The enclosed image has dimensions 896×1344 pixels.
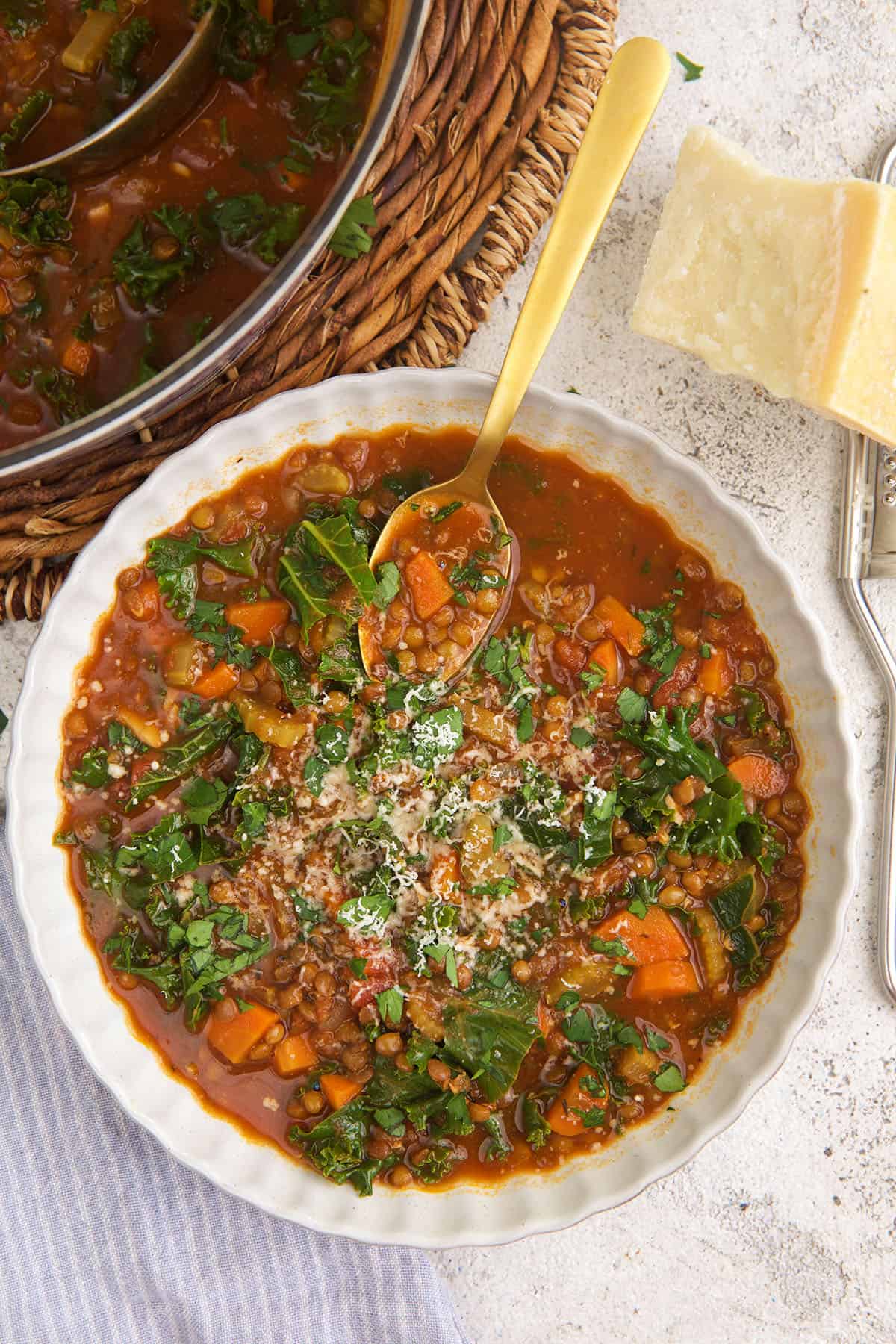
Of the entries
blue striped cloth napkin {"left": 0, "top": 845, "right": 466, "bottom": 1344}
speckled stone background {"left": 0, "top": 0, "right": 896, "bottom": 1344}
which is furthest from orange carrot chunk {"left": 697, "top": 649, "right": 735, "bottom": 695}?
blue striped cloth napkin {"left": 0, "top": 845, "right": 466, "bottom": 1344}

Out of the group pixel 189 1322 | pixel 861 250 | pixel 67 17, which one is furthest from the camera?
pixel 189 1322

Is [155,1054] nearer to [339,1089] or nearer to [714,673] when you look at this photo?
[339,1089]

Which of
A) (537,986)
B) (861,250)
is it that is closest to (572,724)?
(537,986)

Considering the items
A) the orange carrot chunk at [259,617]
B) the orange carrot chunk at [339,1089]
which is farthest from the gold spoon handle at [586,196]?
the orange carrot chunk at [339,1089]

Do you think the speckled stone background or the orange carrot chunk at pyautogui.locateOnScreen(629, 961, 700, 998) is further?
the speckled stone background

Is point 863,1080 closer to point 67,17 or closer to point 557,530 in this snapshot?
point 557,530

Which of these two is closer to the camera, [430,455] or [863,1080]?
[430,455]

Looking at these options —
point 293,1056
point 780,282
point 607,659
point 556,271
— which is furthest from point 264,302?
point 293,1056

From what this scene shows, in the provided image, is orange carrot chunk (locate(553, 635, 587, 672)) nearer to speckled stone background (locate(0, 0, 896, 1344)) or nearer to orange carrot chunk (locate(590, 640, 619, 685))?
orange carrot chunk (locate(590, 640, 619, 685))
